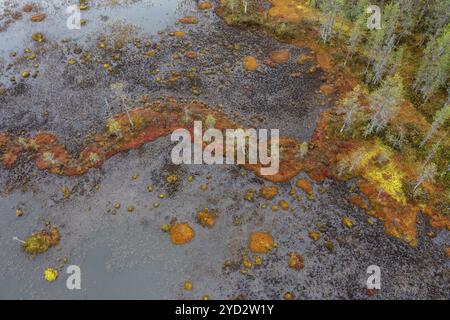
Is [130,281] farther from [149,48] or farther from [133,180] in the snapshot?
[149,48]

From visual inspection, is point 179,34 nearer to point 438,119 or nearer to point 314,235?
point 314,235

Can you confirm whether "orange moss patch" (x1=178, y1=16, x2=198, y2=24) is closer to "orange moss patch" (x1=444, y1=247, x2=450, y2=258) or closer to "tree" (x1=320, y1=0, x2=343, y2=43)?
"tree" (x1=320, y1=0, x2=343, y2=43)

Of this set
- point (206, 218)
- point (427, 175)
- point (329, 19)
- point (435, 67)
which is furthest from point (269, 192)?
point (329, 19)

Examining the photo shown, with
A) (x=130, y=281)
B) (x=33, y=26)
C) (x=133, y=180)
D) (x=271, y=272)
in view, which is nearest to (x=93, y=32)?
(x=33, y=26)

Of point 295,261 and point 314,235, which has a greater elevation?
point 314,235

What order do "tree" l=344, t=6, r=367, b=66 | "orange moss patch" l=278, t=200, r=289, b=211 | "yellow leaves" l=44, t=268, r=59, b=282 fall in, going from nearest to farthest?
"yellow leaves" l=44, t=268, r=59, b=282 < "orange moss patch" l=278, t=200, r=289, b=211 < "tree" l=344, t=6, r=367, b=66

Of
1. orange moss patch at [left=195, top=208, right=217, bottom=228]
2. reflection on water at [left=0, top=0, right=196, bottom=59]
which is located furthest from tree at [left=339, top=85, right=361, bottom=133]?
reflection on water at [left=0, top=0, right=196, bottom=59]
